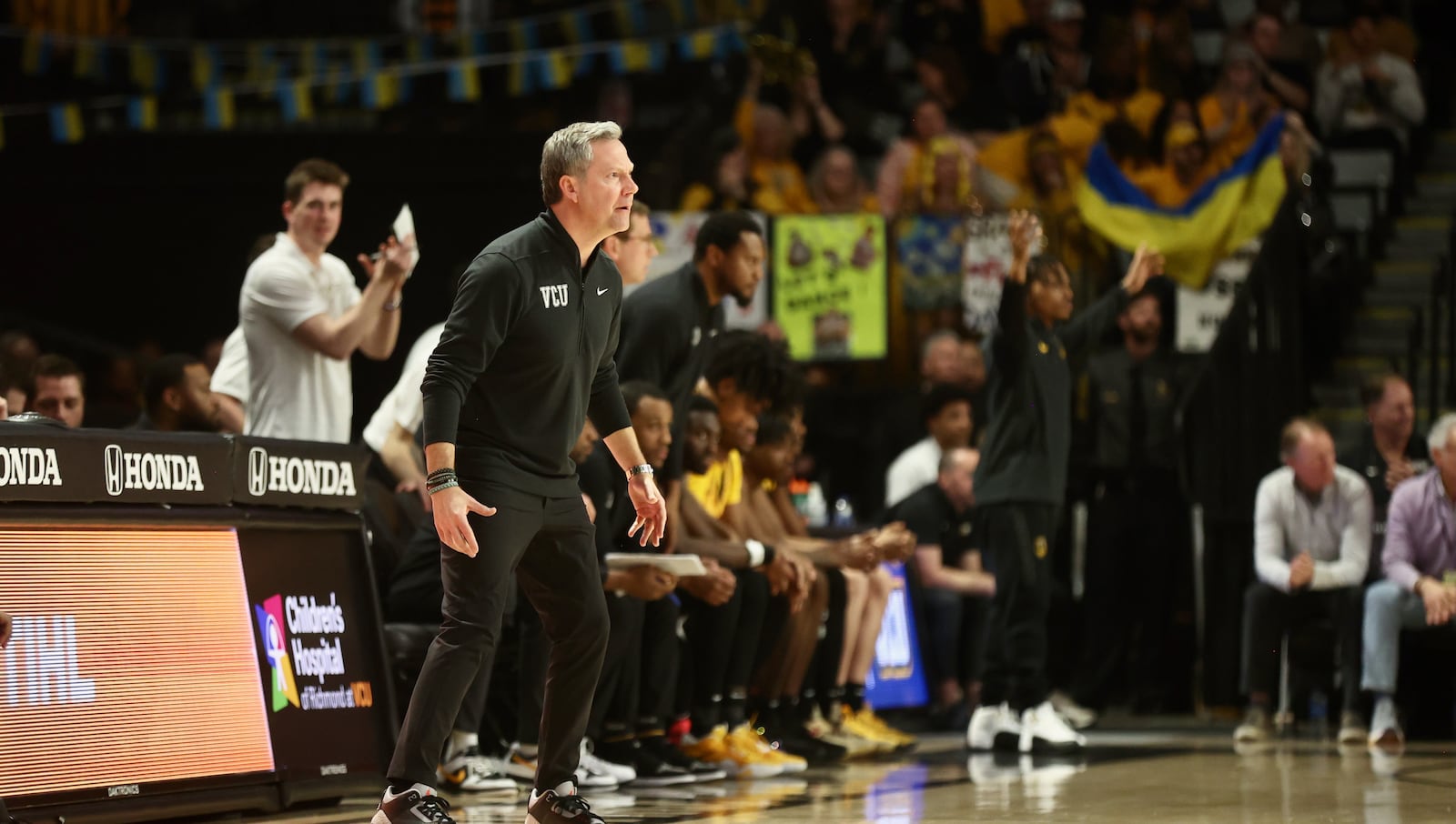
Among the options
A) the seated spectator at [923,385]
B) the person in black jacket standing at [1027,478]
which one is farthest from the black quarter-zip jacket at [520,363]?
the seated spectator at [923,385]

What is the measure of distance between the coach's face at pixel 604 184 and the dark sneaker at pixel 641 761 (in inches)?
111

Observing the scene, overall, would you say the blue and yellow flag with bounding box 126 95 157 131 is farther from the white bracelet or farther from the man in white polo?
the white bracelet

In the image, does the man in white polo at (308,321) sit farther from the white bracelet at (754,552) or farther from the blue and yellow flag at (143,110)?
the blue and yellow flag at (143,110)

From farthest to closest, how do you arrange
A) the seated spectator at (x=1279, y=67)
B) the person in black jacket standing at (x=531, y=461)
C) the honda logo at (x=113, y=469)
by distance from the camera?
1. the seated spectator at (x=1279, y=67)
2. the honda logo at (x=113, y=469)
3. the person in black jacket standing at (x=531, y=461)

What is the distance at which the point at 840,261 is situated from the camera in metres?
13.0

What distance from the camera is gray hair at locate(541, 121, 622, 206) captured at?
5555mm

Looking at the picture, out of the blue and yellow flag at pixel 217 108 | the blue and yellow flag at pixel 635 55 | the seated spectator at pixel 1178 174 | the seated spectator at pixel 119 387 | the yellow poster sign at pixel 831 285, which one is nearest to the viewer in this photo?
the yellow poster sign at pixel 831 285

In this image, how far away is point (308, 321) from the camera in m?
7.63

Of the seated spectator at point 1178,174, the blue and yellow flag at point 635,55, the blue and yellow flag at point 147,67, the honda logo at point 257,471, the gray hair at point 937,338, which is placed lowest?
the honda logo at point 257,471

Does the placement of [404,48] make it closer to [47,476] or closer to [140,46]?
[140,46]

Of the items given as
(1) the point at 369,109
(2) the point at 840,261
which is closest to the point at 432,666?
(2) the point at 840,261

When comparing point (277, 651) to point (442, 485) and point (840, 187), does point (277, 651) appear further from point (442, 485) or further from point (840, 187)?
point (840, 187)

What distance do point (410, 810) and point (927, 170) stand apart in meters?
9.17

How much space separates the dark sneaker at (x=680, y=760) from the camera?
787 centimetres
